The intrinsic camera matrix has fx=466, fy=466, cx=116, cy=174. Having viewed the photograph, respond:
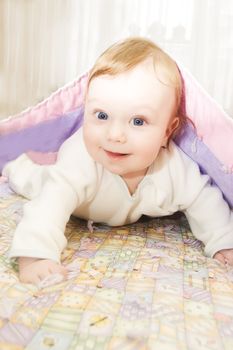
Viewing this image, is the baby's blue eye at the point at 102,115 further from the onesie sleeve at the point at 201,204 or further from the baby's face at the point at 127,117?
→ the onesie sleeve at the point at 201,204


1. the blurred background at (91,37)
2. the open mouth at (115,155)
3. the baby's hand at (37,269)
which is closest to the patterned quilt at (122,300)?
the baby's hand at (37,269)

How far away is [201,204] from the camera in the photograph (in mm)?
985

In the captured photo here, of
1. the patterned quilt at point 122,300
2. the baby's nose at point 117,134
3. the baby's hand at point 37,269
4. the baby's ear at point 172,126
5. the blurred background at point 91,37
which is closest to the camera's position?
the patterned quilt at point 122,300

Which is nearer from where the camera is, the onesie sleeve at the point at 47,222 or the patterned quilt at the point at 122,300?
the patterned quilt at the point at 122,300

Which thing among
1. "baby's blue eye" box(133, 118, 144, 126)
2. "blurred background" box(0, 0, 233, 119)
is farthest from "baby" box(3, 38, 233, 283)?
"blurred background" box(0, 0, 233, 119)

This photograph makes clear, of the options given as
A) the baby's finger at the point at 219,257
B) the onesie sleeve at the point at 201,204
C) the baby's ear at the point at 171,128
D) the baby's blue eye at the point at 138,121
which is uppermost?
the baby's blue eye at the point at 138,121

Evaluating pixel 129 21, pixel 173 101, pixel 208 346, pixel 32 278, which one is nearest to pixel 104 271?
pixel 32 278

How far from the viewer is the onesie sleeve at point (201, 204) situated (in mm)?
951

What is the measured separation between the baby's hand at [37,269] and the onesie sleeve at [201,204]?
0.34 m

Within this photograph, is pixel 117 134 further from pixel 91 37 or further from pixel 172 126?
pixel 91 37

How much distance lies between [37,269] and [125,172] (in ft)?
0.95

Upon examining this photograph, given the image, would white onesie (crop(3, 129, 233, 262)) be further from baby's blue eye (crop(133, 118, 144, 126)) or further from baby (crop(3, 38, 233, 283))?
baby's blue eye (crop(133, 118, 144, 126))

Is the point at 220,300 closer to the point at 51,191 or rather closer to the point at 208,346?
the point at 208,346

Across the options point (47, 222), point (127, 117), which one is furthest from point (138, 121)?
point (47, 222)
